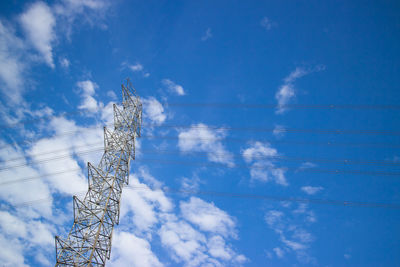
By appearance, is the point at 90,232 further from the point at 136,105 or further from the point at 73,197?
the point at 136,105

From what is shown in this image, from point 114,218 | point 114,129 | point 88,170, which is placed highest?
point 114,129

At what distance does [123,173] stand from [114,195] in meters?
2.05

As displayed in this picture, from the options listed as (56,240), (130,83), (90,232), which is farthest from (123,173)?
(130,83)

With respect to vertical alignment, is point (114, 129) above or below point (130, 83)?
below

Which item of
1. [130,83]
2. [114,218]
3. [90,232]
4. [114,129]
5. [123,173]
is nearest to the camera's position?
[90,232]

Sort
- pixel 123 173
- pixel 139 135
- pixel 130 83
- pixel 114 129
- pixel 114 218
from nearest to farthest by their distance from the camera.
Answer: pixel 114 218 < pixel 123 173 < pixel 114 129 < pixel 139 135 < pixel 130 83

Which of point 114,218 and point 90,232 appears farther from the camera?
point 114,218

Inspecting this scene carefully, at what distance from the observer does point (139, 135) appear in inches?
886

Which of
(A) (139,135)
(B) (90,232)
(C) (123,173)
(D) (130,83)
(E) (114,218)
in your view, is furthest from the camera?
(D) (130,83)

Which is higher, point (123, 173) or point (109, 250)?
point (123, 173)

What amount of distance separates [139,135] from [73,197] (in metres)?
8.51

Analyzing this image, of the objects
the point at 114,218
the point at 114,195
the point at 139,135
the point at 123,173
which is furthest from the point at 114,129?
the point at 114,218

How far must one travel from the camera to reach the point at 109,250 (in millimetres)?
15570

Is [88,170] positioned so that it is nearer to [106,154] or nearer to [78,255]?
[106,154]
